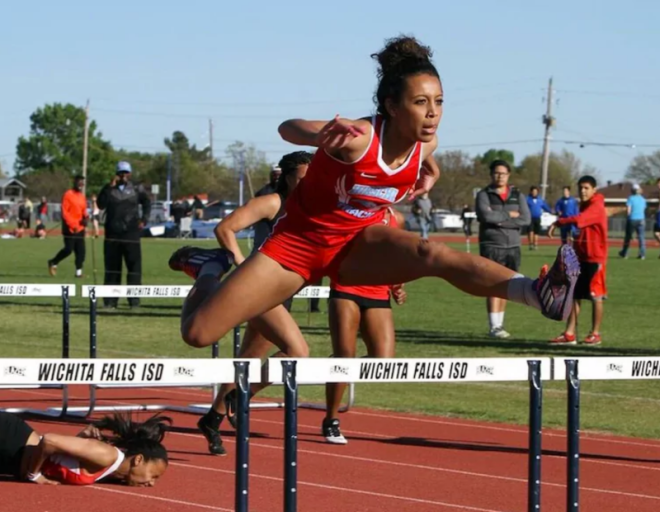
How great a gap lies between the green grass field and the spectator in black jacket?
2.05ft

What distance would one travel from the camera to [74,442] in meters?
7.09


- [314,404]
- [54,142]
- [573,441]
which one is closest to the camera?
[573,441]

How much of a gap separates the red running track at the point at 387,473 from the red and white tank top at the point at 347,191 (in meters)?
1.67

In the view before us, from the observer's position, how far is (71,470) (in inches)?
286

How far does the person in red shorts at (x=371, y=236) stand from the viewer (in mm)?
5793

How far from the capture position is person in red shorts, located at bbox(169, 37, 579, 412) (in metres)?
5.79

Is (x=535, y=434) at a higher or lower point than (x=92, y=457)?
higher

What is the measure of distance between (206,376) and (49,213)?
271ft

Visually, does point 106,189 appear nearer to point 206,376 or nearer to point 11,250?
point 206,376

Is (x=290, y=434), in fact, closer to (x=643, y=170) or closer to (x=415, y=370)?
(x=415, y=370)

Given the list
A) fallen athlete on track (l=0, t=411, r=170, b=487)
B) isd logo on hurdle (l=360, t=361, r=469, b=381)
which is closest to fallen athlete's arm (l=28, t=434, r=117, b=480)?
fallen athlete on track (l=0, t=411, r=170, b=487)

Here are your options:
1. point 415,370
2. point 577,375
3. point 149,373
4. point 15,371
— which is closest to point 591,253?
point 577,375

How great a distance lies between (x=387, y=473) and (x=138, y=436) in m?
1.59

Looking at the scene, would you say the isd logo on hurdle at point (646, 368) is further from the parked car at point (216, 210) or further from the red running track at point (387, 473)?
the parked car at point (216, 210)
